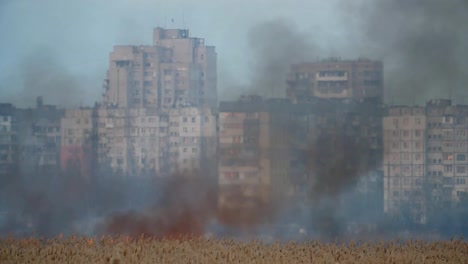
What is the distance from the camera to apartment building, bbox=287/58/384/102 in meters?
54.8

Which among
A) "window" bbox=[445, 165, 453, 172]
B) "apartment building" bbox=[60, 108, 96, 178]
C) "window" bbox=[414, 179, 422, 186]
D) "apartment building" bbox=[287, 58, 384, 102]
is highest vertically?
"apartment building" bbox=[287, 58, 384, 102]

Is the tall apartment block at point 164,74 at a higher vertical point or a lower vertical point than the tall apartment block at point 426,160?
higher

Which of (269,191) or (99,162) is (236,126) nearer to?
(269,191)

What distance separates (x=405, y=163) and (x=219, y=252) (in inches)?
1055

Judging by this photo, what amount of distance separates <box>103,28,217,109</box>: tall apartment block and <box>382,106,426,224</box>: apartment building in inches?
299

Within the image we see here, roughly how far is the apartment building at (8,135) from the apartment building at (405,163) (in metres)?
15.6

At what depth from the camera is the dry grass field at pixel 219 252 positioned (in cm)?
3928

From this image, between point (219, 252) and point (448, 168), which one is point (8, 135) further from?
point (219, 252)

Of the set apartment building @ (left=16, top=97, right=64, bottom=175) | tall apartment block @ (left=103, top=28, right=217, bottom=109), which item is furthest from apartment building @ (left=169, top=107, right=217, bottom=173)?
apartment building @ (left=16, top=97, right=64, bottom=175)

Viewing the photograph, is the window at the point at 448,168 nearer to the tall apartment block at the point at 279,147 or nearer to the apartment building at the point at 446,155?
the apartment building at the point at 446,155

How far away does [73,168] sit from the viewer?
62094mm

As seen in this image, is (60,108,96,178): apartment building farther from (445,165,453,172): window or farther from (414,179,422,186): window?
(445,165,453,172): window

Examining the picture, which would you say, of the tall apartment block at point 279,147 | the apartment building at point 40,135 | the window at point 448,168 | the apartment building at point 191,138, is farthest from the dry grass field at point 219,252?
the window at point 448,168

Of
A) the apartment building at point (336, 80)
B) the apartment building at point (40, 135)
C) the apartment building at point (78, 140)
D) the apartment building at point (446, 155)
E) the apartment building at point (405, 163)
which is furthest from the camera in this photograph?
the apartment building at point (40, 135)
